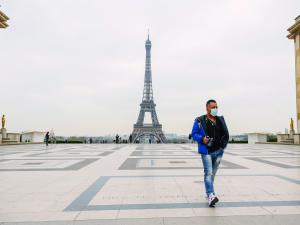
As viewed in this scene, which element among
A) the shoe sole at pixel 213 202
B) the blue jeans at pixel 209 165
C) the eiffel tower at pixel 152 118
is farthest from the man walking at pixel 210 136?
the eiffel tower at pixel 152 118

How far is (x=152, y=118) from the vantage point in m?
82.4

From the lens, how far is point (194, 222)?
392 cm

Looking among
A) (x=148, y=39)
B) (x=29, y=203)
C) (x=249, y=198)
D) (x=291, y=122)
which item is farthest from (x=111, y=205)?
(x=148, y=39)

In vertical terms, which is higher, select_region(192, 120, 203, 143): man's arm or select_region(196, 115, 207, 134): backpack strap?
select_region(196, 115, 207, 134): backpack strap

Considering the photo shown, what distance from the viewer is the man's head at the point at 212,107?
5199 mm

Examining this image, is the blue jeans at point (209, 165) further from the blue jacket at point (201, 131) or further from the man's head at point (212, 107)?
the man's head at point (212, 107)

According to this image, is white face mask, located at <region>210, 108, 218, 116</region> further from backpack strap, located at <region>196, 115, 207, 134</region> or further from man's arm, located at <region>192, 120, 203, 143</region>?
man's arm, located at <region>192, 120, 203, 143</region>

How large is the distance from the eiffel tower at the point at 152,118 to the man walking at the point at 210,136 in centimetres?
6928

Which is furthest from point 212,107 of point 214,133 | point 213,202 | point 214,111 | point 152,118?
point 152,118

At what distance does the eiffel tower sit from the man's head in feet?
227

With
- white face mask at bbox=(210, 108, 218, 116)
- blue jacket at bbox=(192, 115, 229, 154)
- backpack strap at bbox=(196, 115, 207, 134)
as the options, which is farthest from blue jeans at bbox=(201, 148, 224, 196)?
white face mask at bbox=(210, 108, 218, 116)

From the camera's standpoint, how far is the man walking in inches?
202

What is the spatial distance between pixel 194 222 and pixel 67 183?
162 inches

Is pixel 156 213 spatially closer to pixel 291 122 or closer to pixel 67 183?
pixel 67 183
